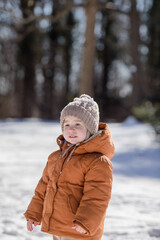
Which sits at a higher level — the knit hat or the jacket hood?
the knit hat

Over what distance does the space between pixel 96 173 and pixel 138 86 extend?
608 inches

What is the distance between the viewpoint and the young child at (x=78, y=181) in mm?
1803

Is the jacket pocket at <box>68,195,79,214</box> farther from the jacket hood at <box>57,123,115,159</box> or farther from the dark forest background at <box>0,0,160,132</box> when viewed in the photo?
the dark forest background at <box>0,0,160,132</box>

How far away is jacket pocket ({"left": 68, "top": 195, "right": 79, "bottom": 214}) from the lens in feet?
6.18

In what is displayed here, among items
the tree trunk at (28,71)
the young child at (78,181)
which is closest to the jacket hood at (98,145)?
the young child at (78,181)

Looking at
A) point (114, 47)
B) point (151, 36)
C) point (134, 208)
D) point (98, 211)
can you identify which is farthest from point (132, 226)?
point (114, 47)

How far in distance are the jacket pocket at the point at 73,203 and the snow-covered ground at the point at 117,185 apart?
103 cm

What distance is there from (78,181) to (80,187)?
0.13 ft

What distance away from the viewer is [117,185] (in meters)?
4.68

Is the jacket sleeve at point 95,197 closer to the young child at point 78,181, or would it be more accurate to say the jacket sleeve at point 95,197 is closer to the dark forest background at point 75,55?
the young child at point 78,181

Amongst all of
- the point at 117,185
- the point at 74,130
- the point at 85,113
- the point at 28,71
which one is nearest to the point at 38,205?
the point at 74,130

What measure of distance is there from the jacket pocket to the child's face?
13.7 inches

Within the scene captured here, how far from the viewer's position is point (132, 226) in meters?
3.04

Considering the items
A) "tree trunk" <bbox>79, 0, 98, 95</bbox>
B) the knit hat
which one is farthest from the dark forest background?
the knit hat
